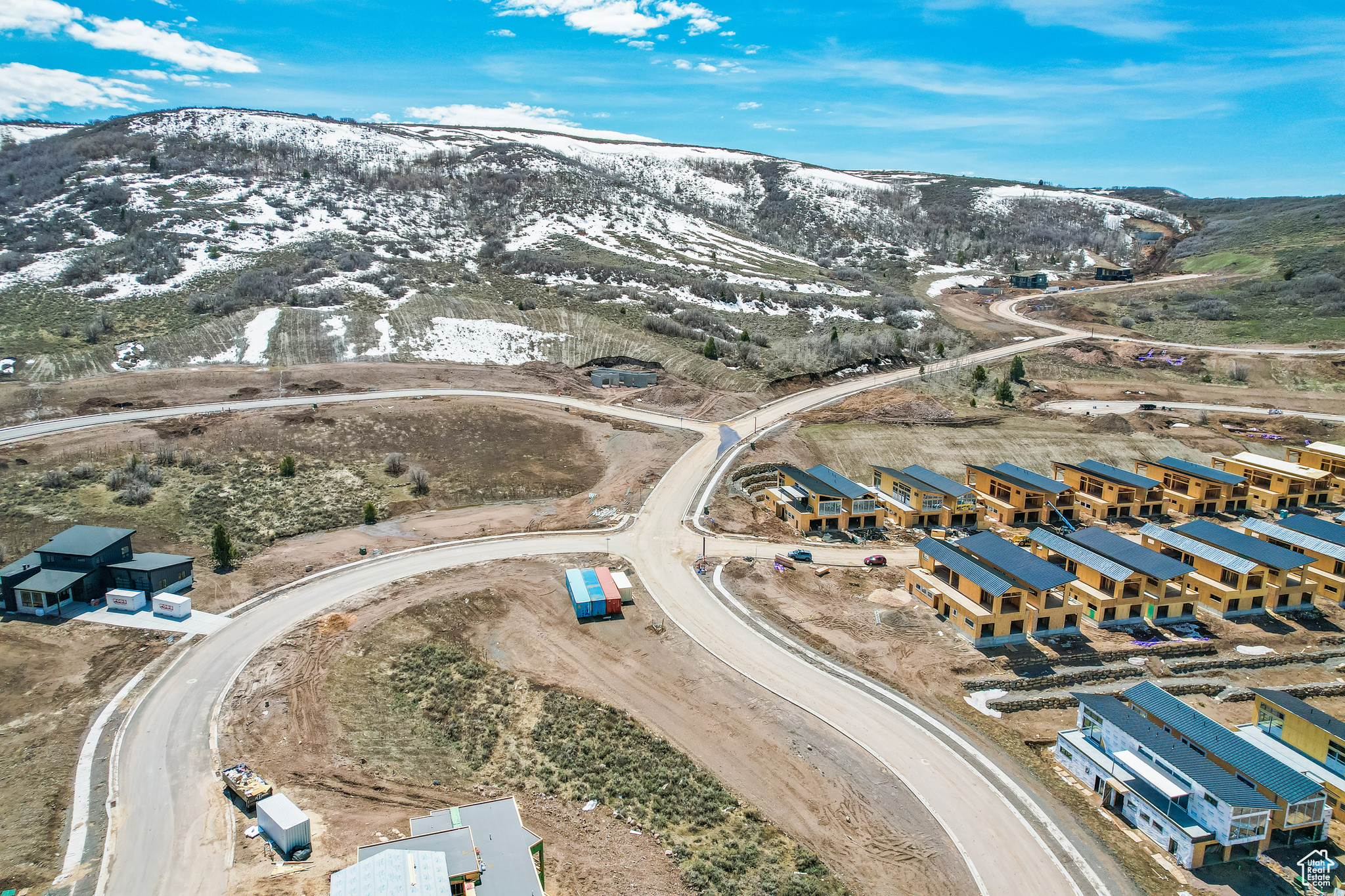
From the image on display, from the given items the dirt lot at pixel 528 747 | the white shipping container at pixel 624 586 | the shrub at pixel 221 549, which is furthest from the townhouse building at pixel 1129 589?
the shrub at pixel 221 549

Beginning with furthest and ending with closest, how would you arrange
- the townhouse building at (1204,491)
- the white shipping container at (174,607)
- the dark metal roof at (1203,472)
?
the townhouse building at (1204,491)
the dark metal roof at (1203,472)
the white shipping container at (174,607)

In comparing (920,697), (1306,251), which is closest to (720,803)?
(920,697)

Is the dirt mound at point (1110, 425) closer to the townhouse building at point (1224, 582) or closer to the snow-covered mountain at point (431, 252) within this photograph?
the snow-covered mountain at point (431, 252)

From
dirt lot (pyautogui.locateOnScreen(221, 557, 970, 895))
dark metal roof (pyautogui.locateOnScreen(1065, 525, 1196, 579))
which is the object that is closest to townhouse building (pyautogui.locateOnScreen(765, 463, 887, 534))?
dark metal roof (pyautogui.locateOnScreen(1065, 525, 1196, 579))

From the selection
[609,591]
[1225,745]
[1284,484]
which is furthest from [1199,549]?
[609,591]

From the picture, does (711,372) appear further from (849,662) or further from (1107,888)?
(1107,888)

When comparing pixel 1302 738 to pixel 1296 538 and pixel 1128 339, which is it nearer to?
pixel 1296 538

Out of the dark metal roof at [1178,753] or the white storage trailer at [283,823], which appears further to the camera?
the dark metal roof at [1178,753]

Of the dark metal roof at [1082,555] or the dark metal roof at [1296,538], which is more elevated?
the dark metal roof at [1296,538]
